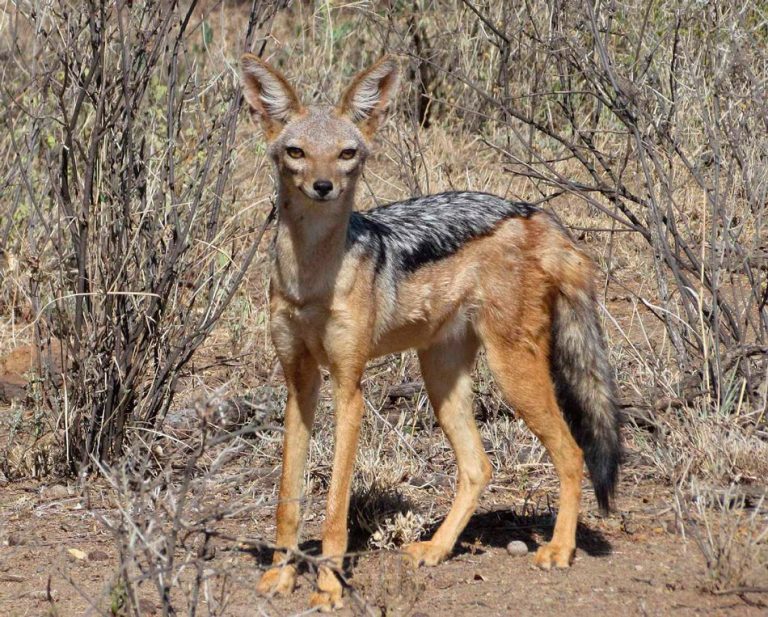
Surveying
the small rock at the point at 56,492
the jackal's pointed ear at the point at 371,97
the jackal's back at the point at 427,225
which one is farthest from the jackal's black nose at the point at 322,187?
the small rock at the point at 56,492

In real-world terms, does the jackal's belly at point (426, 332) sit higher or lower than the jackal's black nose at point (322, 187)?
lower

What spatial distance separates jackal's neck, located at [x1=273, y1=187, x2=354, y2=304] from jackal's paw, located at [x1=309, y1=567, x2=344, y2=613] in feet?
3.61

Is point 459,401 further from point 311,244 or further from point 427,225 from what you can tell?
point 311,244

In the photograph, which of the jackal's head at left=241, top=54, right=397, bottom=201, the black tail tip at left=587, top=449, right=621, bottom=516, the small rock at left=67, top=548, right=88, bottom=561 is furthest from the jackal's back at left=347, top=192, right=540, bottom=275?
the small rock at left=67, top=548, right=88, bottom=561

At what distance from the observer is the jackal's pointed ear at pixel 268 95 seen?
5137mm

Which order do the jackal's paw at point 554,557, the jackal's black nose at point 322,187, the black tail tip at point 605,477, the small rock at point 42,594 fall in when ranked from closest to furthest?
1. the jackal's black nose at point 322,187
2. the small rock at point 42,594
3. the jackal's paw at point 554,557
4. the black tail tip at point 605,477

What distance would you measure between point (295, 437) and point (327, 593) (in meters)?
0.70

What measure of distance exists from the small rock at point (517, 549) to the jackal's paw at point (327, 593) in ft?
3.32

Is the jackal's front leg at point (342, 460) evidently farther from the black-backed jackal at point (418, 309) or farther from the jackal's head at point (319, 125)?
the jackal's head at point (319, 125)

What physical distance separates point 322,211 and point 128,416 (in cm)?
192

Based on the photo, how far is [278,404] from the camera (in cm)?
715

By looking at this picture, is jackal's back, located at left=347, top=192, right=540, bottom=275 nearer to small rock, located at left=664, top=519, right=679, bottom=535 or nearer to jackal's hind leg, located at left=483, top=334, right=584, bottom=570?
jackal's hind leg, located at left=483, top=334, right=584, bottom=570

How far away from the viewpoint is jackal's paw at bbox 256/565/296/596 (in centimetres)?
492

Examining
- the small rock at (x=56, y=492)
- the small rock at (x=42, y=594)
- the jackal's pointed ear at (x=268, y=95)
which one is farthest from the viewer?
the small rock at (x=56, y=492)
